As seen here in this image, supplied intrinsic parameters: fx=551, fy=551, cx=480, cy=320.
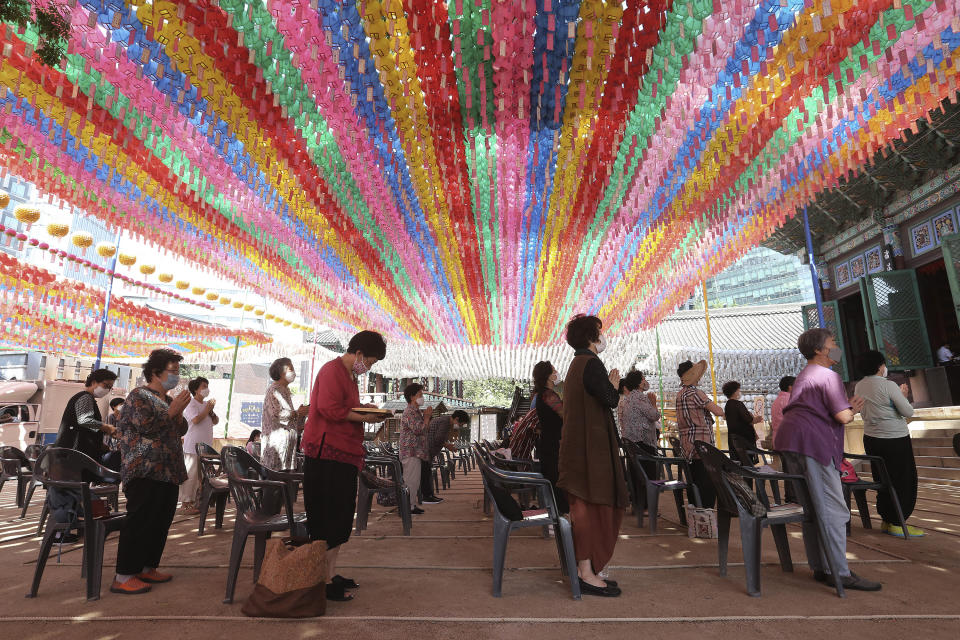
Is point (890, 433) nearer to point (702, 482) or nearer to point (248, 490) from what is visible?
point (702, 482)

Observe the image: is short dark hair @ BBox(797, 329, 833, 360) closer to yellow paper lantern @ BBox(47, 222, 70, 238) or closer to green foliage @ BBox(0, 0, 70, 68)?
green foliage @ BBox(0, 0, 70, 68)

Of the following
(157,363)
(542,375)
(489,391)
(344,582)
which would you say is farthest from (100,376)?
(489,391)

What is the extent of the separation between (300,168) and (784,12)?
4158mm

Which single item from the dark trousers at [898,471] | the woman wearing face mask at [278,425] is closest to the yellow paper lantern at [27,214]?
the woman wearing face mask at [278,425]

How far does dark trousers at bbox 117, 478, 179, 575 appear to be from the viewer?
293 cm

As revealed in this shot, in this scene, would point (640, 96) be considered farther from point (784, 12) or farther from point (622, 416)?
point (622, 416)

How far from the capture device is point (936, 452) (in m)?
7.96

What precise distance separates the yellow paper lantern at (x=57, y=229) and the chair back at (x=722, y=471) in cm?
692

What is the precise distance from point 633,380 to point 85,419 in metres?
4.91

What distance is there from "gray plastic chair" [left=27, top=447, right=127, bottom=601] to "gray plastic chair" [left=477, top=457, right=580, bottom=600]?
2006mm

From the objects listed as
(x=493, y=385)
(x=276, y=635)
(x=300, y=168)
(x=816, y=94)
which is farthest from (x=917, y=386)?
(x=493, y=385)

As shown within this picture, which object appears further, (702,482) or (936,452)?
(936,452)

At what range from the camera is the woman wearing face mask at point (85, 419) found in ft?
14.1

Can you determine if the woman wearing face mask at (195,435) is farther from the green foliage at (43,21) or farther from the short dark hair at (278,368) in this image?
the green foliage at (43,21)
